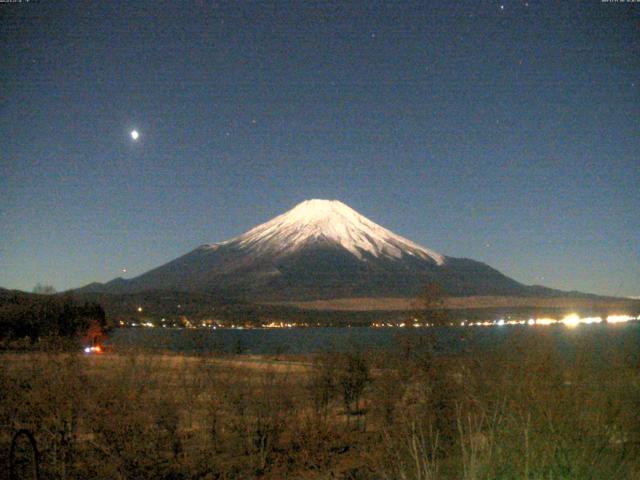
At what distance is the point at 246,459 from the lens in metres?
10.5

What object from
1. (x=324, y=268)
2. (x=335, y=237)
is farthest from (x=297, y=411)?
(x=335, y=237)

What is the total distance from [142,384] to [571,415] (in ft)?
19.8

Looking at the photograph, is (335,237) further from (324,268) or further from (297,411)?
(297,411)

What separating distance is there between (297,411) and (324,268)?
159 meters

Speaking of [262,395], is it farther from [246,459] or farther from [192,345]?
[192,345]

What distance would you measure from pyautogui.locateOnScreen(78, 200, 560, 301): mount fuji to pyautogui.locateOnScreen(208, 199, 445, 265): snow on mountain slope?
224mm

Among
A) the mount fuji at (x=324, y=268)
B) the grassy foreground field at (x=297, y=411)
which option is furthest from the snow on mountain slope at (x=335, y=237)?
the grassy foreground field at (x=297, y=411)

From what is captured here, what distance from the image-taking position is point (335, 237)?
7352 inches

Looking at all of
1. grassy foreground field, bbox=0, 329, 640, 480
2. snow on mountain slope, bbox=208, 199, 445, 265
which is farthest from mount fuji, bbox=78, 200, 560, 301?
grassy foreground field, bbox=0, 329, 640, 480

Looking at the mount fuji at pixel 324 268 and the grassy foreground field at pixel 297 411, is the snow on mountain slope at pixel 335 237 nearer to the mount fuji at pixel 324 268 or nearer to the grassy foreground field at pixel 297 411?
the mount fuji at pixel 324 268

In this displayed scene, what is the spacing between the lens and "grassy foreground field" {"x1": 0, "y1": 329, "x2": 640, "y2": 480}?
6.00 metres

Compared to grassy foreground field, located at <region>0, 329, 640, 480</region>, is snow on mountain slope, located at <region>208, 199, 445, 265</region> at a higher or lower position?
higher

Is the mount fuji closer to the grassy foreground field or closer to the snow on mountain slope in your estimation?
the snow on mountain slope

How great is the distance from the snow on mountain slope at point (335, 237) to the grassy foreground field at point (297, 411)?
530 ft
